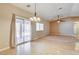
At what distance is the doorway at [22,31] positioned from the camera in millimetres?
6789

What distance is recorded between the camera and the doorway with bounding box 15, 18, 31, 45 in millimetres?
6789

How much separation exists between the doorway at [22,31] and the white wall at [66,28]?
6414 mm

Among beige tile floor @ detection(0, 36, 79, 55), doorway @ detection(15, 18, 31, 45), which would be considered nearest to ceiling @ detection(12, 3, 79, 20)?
doorway @ detection(15, 18, 31, 45)

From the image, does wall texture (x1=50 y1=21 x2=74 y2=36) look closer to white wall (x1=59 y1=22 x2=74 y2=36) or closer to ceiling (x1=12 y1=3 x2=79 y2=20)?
white wall (x1=59 y1=22 x2=74 y2=36)

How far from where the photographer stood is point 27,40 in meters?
7.97

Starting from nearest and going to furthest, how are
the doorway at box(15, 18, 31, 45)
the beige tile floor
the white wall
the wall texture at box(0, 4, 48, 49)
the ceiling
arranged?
1. the beige tile floor
2. the wall texture at box(0, 4, 48, 49)
3. the ceiling
4. the doorway at box(15, 18, 31, 45)
5. the white wall

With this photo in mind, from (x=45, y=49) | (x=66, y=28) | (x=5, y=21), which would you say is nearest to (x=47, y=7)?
(x=45, y=49)

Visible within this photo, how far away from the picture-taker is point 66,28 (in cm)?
1371

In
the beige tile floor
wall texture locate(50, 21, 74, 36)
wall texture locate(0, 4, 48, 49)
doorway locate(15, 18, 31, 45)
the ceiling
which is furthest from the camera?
wall texture locate(50, 21, 74, 36)

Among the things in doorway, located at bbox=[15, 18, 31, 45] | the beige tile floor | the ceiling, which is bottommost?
the beige tile floor

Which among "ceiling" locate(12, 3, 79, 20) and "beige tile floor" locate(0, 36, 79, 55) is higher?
"ceiling" locate(12, 3, 79, 20)

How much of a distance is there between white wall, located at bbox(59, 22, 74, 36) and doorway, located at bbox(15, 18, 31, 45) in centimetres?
641

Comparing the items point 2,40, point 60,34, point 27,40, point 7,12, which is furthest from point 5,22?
point 60,34

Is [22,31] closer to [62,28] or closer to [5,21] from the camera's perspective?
[5,21]
